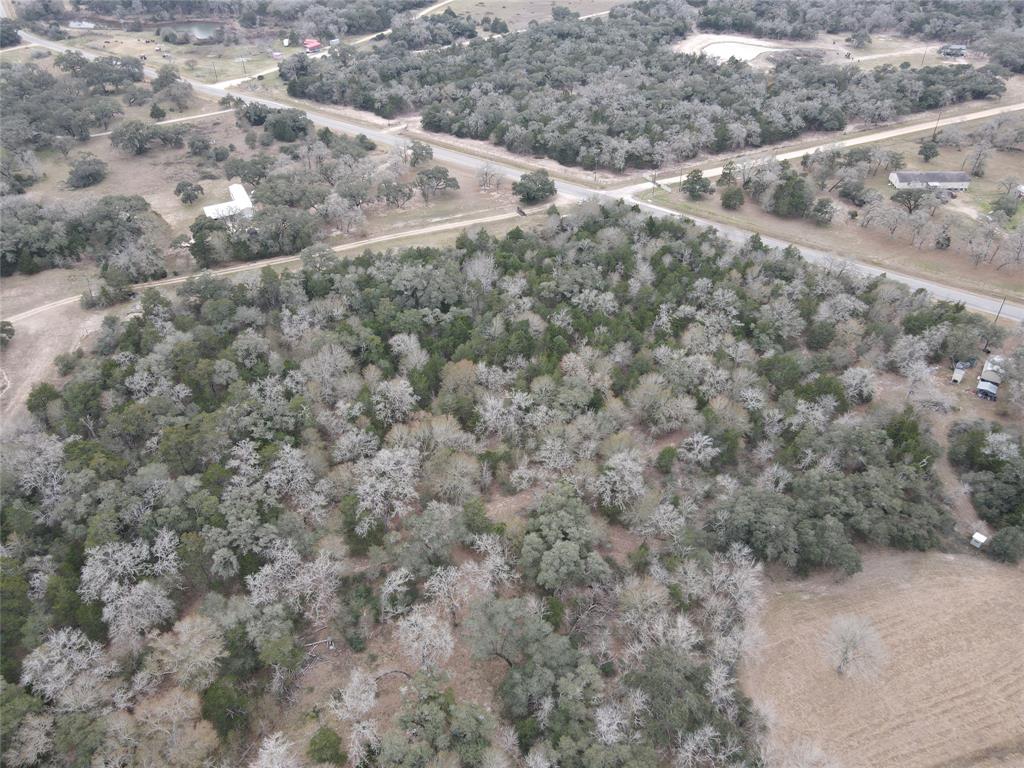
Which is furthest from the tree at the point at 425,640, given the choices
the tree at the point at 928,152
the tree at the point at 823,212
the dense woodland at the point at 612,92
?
the tree at the point at 928,152

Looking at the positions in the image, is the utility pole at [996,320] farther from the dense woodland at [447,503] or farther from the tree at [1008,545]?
the tree at [1008,545]

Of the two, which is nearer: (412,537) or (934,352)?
(412,537)

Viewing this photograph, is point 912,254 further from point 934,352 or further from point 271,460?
point 271,460

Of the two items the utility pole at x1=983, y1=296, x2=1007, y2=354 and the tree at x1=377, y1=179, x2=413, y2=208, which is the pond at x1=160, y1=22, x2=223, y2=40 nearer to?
the tree at x1=377, y1=179, x2=413, y2=208

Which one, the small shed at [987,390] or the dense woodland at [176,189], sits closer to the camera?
the small shed at [987,390]

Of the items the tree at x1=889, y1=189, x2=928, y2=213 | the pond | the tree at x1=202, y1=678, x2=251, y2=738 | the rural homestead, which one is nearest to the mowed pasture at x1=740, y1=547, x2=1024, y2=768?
the rural homestead

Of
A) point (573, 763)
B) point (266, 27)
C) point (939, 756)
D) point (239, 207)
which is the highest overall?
point (266, 27)

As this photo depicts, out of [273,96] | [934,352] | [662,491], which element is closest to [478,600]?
[662,491]
